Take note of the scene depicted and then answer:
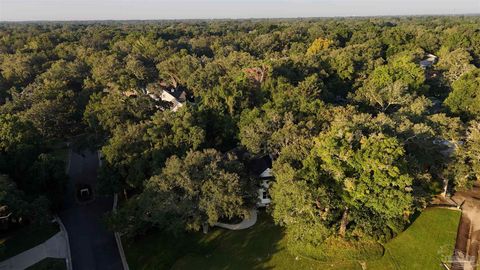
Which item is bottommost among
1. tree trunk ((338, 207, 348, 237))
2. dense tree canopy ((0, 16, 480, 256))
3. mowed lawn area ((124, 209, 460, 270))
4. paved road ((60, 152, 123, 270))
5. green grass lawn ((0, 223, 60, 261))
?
paved road ((60, 152, 123, 270))

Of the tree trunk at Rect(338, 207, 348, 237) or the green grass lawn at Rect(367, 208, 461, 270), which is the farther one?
the tree trunk at Rect(338, 207, 348, 237)

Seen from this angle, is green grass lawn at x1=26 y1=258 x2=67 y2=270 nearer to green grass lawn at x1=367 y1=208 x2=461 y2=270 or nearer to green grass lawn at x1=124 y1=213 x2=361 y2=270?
green grass lawn at x1=124 y1=213 x2=361 y2=270

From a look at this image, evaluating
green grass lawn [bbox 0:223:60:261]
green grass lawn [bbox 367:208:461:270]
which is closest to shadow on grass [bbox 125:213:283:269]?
green grass lawn [bbox 0:223:60:261]

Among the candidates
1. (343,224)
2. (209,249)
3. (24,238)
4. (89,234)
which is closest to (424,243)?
Result: (343,224)

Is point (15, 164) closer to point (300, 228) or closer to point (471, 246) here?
point (300, 228)

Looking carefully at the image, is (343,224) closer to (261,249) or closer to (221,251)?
(261,249)

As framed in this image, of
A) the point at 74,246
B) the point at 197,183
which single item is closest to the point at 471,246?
the point at 197,183
